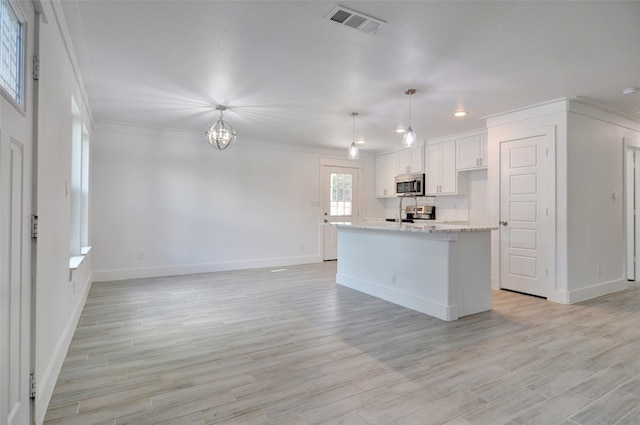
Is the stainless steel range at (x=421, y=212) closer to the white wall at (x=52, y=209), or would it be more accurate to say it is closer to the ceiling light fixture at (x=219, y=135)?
the ceiling light fixture at (x=219, y=135)

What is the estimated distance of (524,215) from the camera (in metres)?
4.54

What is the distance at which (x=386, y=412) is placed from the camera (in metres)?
1.94

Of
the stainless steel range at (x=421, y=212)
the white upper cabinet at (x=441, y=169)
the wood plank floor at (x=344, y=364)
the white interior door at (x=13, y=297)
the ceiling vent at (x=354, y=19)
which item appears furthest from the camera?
the stainless steel range at (x=421, y=212)

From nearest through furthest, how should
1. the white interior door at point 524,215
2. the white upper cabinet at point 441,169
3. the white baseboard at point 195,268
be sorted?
the white interior door at point 524,215 → the white baseboard at point 195,268 → the white upper cabinet at point 441,169

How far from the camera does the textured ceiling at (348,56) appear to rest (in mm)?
2299

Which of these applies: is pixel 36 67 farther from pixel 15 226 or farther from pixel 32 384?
pixel 32 384

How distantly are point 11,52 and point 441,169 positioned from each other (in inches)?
242

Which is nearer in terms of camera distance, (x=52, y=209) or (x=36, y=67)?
(x=36, y=67)

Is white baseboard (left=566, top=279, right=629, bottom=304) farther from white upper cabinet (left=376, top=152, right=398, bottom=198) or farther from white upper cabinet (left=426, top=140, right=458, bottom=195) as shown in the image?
white upper cabinet (left=376, top=152, right=398, bottom=198)

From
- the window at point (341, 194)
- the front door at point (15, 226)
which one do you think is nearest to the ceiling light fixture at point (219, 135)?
the front door at point (15, 226)

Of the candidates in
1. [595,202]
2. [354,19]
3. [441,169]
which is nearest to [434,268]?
[354,19]

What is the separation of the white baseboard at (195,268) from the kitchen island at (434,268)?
273 cm

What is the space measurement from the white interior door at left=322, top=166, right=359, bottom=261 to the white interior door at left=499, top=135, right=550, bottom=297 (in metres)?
3.50

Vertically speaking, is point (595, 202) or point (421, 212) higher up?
point (595, 202)
